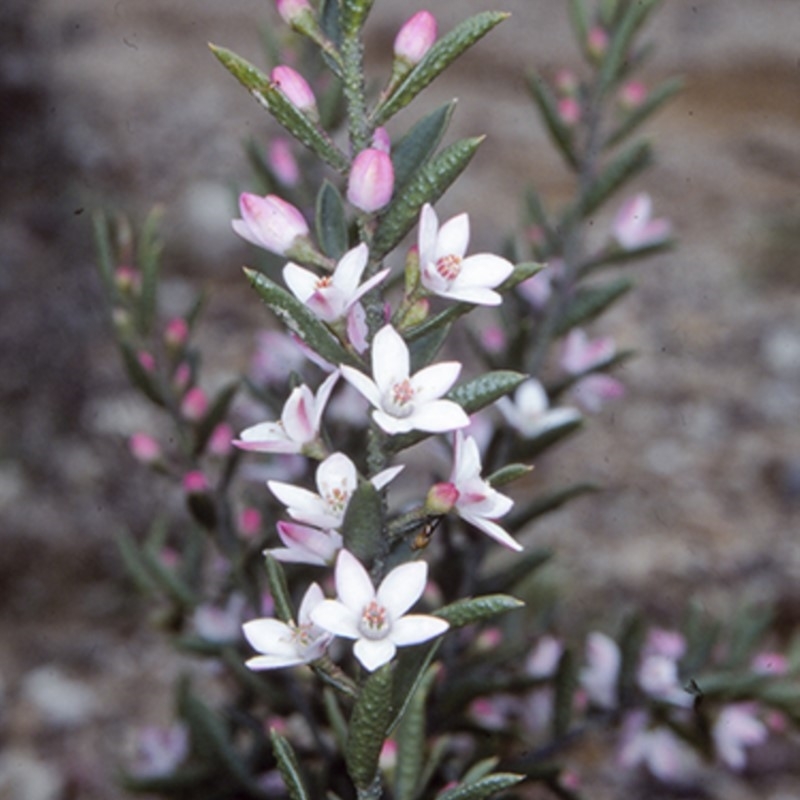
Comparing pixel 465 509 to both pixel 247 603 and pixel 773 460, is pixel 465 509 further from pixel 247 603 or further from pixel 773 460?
pixel 773 460

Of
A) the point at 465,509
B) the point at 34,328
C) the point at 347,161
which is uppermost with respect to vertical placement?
the point at 347,161

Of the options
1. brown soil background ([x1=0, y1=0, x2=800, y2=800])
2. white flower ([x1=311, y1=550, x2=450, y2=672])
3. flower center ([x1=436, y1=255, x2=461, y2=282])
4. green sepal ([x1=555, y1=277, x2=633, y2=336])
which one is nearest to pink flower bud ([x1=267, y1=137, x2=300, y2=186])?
brown soil background ([x1=0, y1=0, x2=800, y2=800])

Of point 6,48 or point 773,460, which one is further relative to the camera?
point 6,48

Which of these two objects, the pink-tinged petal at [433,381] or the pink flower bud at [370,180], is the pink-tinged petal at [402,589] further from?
the pink flower bud at [370,180]

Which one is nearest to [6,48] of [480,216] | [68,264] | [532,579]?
[68,264]

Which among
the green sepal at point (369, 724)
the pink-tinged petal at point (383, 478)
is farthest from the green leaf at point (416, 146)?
the green sepal at point (369, 724)

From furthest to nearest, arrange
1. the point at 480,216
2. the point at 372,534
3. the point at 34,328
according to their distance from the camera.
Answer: the point at 480,216 → the point at 34,328 → the point at 372,534
